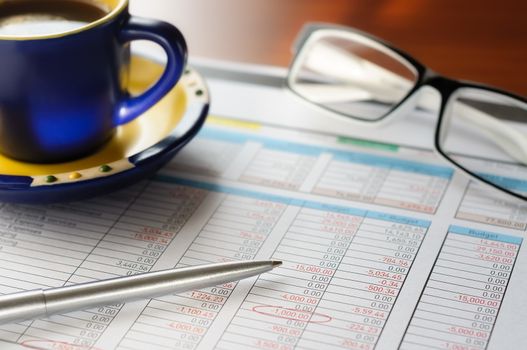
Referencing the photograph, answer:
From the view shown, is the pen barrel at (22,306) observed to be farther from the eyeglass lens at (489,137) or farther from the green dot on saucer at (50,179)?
the eyeglass lens at (489,137)

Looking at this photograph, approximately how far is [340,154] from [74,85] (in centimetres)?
27

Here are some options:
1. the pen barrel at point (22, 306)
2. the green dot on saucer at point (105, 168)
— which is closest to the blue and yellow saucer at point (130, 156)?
the green dot on saucer at point (105, 168)

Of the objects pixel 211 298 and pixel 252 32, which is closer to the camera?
pixel 211 298

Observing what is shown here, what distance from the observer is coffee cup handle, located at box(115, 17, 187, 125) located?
720 mm

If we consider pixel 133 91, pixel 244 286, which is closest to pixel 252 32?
pixel 133 91

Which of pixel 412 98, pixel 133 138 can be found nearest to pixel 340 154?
pixel 412 98

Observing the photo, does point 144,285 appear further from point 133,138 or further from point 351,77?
point 351,77

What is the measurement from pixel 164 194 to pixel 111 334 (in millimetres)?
186

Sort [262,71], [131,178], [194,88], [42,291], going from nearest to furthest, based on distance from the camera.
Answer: [42,291]
[131,178]
[194,88]
[262,71]

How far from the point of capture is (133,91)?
84cm

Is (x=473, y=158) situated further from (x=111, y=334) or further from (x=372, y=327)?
(x=111, y=334)

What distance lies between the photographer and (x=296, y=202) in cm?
75

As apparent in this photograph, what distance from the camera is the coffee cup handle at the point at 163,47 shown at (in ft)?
2.36

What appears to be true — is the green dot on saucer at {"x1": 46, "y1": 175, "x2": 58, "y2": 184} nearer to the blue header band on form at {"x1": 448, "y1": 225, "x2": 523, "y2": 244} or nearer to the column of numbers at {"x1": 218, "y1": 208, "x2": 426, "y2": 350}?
the column of numbers at {"x1": 218, "y1": 208, "x2": 426, "y2": 350}
